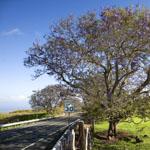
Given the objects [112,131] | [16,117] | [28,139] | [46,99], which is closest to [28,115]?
[16,117]

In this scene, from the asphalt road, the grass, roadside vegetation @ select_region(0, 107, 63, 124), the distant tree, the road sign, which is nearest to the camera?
the asphalt road

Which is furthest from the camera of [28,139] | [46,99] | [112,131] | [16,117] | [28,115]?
[46,99]

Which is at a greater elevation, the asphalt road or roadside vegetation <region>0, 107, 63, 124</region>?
roadside vegetation <region>0, 107, 63, 124</region>

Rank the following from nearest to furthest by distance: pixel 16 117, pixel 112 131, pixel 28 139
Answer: pixel 28 139 → pixel 112 131 → pixel 16 117

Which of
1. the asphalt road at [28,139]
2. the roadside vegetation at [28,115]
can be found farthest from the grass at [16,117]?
the asphalt road at [28,139]

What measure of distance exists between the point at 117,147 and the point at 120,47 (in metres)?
8.71

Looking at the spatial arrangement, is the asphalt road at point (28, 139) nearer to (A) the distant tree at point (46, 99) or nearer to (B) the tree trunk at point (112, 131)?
(B) the tree trunk at point (112, 131)

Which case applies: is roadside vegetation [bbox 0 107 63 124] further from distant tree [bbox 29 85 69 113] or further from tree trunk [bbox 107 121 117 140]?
tree trunk [bbox 107 121 117 140]

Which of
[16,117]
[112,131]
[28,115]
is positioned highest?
[28,115]

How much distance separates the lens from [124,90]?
37.2m

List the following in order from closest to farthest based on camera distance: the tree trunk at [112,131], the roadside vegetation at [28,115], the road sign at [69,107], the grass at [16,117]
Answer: the road sign at [69,107]
the tree trunk at [112,131]
the grass at [16,117]
the roadside vegetation at [28,115]

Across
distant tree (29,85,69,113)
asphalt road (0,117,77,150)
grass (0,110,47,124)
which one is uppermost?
distant tree (29,85,69,113)

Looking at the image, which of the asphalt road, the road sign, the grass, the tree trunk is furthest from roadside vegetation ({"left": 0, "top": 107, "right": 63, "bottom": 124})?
the road sign

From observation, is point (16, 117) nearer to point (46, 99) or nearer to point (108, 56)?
point (46, 99)
